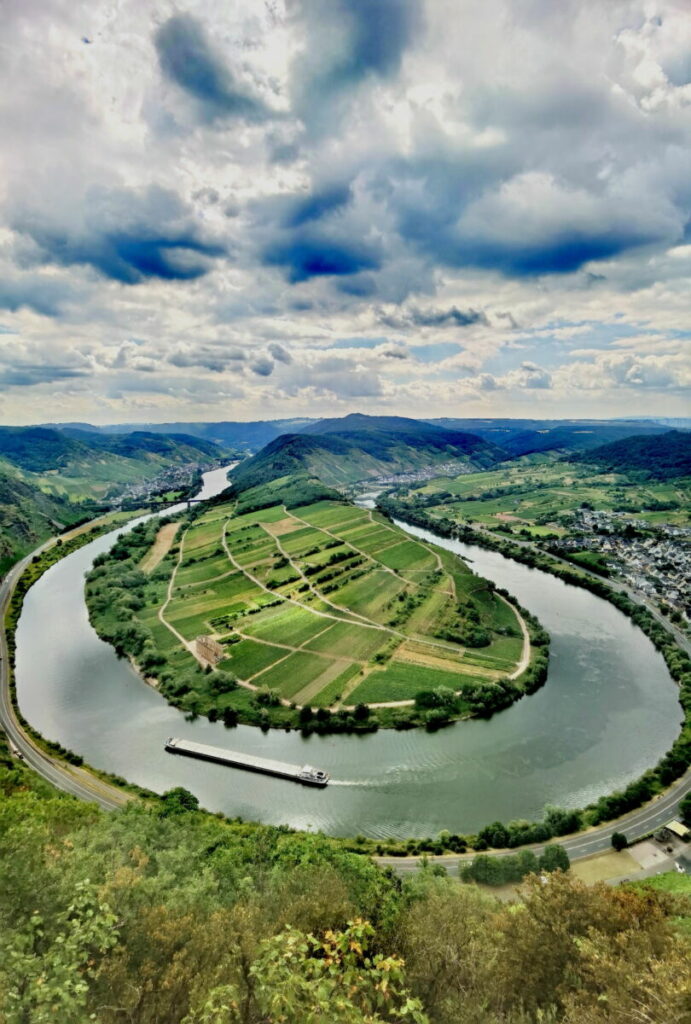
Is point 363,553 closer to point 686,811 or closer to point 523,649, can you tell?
point 523,649

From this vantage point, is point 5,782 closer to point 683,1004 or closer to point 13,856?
point 13,856

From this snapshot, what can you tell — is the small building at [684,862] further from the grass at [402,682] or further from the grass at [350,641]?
the grass at [350,641]

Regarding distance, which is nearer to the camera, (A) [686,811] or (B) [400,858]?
(B) [400,858]

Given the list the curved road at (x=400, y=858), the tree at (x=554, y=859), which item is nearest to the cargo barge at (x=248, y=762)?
the curved road at (x=400, y=858)

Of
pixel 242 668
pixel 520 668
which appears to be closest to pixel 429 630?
pixel 520 668

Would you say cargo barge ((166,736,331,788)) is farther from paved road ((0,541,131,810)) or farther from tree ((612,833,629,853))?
tree ((612,833,629,853))

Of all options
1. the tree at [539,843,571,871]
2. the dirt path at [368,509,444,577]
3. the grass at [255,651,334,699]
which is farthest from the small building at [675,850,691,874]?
the dirt path at [368,509,444,577]

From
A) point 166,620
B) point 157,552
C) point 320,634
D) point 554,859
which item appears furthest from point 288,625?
point 157,552

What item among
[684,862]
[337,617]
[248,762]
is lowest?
[248,762]

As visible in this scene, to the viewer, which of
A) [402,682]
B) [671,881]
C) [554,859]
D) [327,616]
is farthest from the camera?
[327,616]
